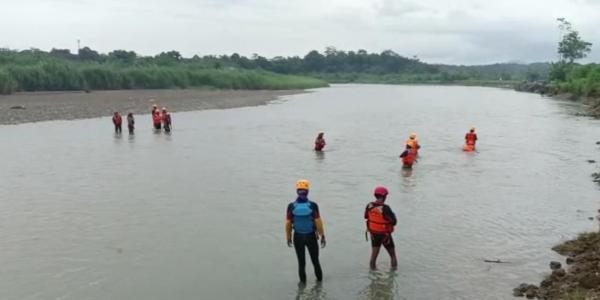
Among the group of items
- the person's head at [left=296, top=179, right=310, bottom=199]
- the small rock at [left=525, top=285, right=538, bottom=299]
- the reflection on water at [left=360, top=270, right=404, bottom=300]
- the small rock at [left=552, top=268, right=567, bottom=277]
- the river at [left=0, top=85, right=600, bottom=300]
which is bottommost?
the reflection on water at [left=360, top=270, right=404, bottom=300]

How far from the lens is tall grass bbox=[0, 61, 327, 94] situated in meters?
64.9

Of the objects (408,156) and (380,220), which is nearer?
(380,220)

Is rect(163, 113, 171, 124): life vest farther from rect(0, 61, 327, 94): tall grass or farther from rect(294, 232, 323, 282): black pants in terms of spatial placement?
rect(0, 61, 327, 94): tall grass

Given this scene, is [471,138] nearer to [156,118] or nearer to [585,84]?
[156,118]

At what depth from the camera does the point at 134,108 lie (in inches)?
2315

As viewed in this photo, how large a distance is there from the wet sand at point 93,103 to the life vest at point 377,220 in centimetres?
3752

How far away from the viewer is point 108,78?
251 feet

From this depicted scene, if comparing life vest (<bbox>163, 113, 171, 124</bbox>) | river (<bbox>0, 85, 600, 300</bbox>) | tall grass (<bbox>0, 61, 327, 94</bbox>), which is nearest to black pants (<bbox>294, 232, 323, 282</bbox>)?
river (<bbox>0, 85, 600, 300</bbox>)

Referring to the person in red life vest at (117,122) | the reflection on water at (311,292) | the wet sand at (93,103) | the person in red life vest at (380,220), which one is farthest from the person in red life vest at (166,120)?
the reflection on water at (311,292)

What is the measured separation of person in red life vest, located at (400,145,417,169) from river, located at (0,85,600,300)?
57 cm

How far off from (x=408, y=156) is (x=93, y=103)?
41910mm

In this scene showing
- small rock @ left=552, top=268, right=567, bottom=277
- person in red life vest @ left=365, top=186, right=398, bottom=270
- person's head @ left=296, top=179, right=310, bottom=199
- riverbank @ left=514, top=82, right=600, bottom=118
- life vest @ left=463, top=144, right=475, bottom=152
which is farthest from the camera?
riverbank @ left=514, top=82, right=600, bottom=118

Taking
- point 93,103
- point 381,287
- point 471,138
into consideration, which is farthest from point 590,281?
point 93,103

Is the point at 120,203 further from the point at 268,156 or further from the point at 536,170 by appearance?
the point at 536,170
